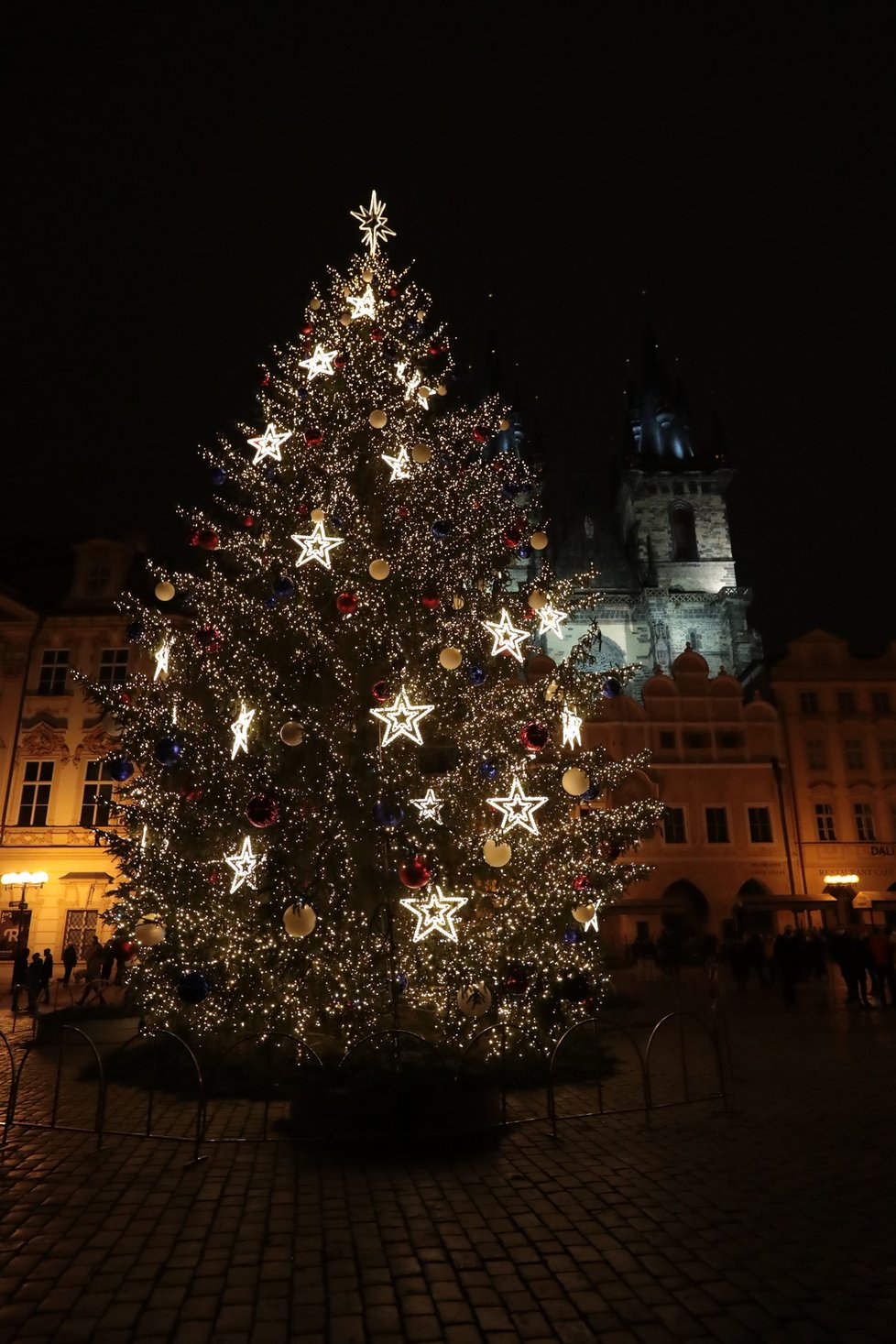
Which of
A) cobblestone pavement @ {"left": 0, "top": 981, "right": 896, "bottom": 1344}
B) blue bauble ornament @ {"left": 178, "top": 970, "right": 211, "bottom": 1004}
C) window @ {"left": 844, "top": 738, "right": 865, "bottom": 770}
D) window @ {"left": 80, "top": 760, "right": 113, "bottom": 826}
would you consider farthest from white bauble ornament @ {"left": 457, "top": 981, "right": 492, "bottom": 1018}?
window @ {"left": 844, "top": 738, "right": 865, "bottom": 770}

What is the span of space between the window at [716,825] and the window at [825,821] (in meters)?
3.62

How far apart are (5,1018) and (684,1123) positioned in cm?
1221

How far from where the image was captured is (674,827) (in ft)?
108

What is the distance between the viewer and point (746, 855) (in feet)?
107

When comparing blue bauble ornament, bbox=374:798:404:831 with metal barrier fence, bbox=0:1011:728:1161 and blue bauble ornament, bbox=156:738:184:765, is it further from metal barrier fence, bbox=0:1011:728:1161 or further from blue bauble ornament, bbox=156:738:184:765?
blue bauble ornament, bbox=156:738:184:765

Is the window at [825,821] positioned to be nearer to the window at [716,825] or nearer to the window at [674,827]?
the window at [716,825]

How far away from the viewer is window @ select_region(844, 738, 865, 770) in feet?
112

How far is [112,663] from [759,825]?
24.5m

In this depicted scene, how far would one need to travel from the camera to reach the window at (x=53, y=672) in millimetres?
28109

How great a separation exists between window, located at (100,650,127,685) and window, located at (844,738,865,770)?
1085 inches

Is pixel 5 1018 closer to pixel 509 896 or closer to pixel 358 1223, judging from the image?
pixel 509 896

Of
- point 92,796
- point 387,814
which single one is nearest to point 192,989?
point 387,814

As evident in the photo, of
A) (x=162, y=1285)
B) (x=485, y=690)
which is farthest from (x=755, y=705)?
(x=162, y=1285)

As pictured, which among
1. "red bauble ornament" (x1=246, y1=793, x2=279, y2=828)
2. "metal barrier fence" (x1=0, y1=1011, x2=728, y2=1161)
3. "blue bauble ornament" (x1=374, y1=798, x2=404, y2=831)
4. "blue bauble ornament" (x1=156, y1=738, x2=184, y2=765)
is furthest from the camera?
"blue bauble ornament" (x1=156, y1=738, x2=184, y2=765)
